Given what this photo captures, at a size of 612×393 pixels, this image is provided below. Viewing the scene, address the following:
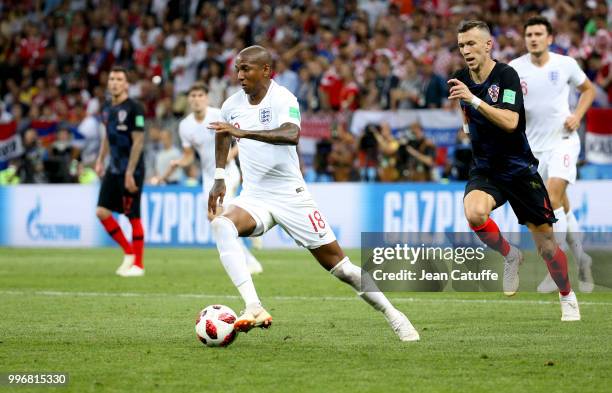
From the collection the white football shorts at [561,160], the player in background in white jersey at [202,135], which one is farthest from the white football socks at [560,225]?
the player in background in white jersey at [202,135]

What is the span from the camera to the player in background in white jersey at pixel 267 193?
8258 millimetres

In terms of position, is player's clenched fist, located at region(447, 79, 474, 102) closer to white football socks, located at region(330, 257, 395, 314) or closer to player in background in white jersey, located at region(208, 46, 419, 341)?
player in background in white jersey, located at region(208, 46, 419, 341)

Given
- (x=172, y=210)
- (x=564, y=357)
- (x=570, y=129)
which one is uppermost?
(x=570, y=129)

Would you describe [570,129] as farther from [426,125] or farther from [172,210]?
[172,210]

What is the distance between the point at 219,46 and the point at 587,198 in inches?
438

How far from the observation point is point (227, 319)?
817 centimetres

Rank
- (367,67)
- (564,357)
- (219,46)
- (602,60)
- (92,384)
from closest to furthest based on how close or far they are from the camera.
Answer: (92,384) → (564,357) → (602,60) → (367,67) → (219,46)

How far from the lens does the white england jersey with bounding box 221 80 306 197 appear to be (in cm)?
844

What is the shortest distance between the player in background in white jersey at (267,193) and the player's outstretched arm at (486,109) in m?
1.20

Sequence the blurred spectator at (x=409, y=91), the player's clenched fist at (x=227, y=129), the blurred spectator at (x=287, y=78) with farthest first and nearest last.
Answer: the blurred spectator at (x=287, y=78)
the blurred spectator at (x=409, y=91)
the player's clenched fist at (x=227, y=129)

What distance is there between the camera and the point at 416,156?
801 inches

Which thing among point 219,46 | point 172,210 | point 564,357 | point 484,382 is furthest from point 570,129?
point 219,46

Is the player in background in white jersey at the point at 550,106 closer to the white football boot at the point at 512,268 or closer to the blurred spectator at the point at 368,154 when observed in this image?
the white football boot at the point at 512,268

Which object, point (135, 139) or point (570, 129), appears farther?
point (135, 139)
